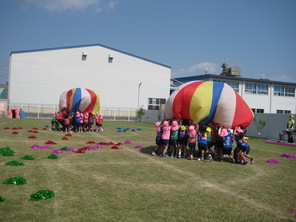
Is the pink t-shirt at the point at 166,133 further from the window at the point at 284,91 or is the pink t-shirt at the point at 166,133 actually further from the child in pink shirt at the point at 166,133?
the window at the point at 284,91

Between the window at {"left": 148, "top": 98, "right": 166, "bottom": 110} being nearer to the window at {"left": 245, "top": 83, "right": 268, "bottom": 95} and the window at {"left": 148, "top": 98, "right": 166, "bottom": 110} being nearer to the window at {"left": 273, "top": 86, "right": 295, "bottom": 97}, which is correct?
the window at {"left": 245, "top": 83, "right": 268, "bottom": 95}

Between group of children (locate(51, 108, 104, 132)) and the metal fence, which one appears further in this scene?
the metal fence

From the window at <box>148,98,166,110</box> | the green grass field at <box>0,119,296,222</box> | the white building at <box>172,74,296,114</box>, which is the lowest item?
the green grass field at <box>0,119,296,222</box>

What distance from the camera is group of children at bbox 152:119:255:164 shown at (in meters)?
9.78

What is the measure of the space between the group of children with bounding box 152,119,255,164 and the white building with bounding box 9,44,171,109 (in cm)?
2748

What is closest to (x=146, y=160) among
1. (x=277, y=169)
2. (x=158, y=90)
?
(x=277, y=169)

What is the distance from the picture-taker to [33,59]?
111ft

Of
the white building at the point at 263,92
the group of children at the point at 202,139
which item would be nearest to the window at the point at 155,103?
the white building at the point at 263,92

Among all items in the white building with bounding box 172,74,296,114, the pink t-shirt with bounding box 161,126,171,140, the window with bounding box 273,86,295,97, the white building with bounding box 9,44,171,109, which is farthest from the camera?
the window with bounding box 273,86,295,97

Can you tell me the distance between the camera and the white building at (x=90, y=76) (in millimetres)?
33500

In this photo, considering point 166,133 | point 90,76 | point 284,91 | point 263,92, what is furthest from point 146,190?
point 284,91

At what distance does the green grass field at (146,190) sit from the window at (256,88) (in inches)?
1273

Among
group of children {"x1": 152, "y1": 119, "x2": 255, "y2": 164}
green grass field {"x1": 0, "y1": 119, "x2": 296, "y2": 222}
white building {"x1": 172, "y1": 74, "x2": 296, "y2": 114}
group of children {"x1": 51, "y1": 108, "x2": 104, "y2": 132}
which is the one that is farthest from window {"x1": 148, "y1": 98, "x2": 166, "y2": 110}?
green grass field {"x1": 0, "y1": 119, "x2": 296, "y2": 222}

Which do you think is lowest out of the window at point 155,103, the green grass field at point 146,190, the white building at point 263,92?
the green grass field at point 146,190
